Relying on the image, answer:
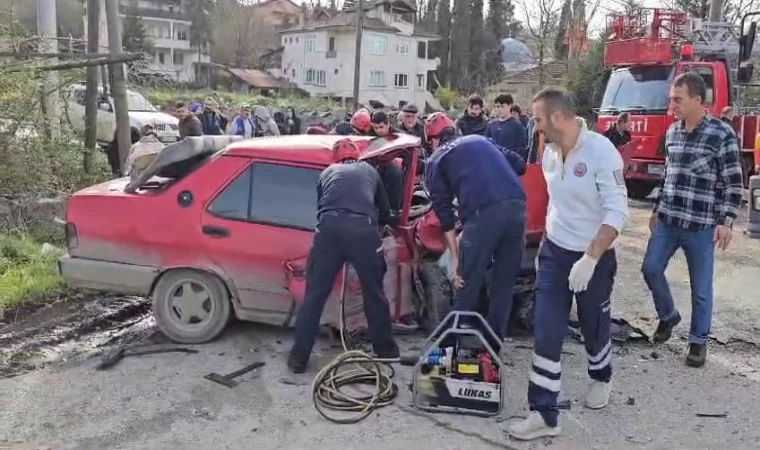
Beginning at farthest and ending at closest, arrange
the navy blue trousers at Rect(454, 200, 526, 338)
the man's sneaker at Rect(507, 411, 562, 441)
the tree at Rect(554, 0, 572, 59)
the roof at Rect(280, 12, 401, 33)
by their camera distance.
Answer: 1. the roof at Rect(280, 12, 401, 33)
2. the tree at Rect(554, 0, 572, 59)
3. the navy blue trousers at Rect(454, 200, 526, 338)
4. the man's sneaker at Rect(507, 411, 562, 441)

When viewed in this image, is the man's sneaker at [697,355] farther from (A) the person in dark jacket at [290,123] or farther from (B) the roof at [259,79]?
(B) the roof at [259,79]

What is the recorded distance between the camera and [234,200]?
5.36 metres

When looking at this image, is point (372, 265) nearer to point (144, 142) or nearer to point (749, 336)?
point (749, 336)

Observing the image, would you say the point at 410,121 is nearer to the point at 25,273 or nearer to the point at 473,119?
the point at 473,119

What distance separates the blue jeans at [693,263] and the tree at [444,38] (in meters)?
62.7

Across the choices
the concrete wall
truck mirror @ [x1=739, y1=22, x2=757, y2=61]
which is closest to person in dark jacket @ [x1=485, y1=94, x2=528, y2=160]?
truck mirror @ [x1=739, y1=22, x2=757, y2=61]

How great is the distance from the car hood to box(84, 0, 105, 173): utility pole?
6719 mm

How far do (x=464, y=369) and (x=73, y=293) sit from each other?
3.93 meters

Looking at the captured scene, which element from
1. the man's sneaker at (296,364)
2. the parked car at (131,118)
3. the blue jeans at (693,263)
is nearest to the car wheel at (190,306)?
the man's sneaker at (296,364)

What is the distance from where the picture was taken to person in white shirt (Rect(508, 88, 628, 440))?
3814mm

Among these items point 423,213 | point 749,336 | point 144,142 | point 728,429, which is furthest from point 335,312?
point 144,142

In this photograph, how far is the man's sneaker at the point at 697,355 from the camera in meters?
5.07

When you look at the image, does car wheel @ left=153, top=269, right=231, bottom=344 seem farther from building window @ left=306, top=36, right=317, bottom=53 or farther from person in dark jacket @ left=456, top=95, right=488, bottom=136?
building window @ left=306, top=36, right=317, bottom=53

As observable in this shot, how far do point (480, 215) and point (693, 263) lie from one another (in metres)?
1.56
